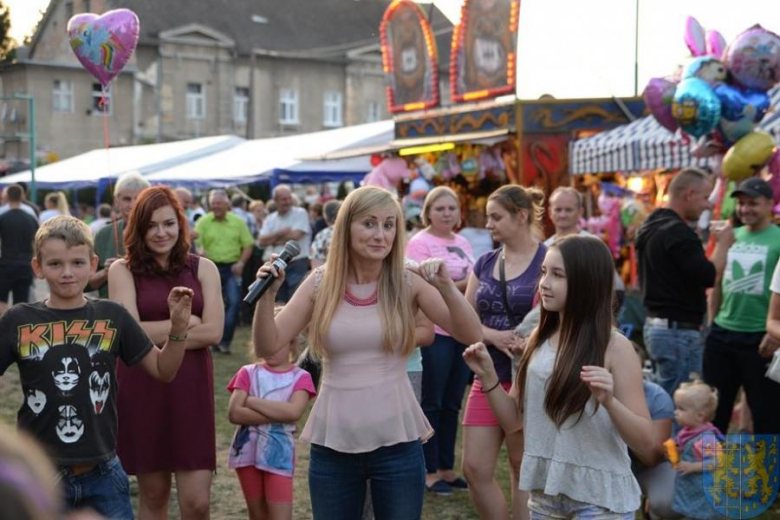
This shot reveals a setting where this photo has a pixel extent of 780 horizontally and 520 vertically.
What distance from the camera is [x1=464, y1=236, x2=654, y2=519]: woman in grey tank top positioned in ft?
11.1

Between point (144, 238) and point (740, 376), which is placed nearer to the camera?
point (144, 238)

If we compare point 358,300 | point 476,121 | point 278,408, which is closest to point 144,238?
point 278,408

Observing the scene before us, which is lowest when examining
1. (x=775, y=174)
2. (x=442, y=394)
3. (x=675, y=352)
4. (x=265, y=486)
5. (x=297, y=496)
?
(x=297, y=496)

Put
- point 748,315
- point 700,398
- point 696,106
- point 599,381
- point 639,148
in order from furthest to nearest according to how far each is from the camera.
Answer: point 639,148 → point 696,106 → point 748,315 → point 700,398 → point 599,381

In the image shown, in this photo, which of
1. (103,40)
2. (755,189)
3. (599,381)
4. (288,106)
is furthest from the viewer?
(288,106)

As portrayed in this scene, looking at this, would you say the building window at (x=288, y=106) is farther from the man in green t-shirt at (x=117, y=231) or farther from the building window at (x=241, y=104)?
the man in green t-shirt at (x=117, y=231)

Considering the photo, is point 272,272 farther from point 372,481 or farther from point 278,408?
point 278,408

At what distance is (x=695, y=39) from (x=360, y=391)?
22.4 feet

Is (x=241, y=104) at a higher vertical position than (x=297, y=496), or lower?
higher

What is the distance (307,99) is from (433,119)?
3328 cm

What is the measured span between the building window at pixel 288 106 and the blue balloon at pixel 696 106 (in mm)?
40421

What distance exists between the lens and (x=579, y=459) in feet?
11.2

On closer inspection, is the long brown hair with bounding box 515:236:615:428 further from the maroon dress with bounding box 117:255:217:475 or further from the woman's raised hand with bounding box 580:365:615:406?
the maroon dress with bounding box 117:255:217:475

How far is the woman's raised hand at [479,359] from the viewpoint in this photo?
3398 mm
